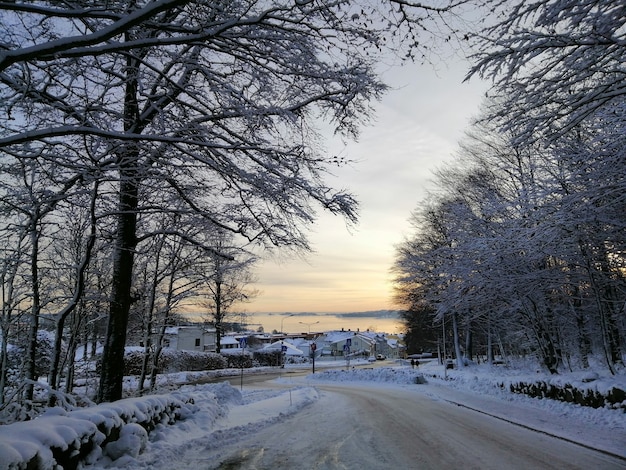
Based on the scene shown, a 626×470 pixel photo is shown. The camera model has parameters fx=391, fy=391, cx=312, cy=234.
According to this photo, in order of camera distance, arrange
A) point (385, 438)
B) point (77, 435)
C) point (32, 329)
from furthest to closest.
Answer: point (32, 329), point (385, 438), point (77, 435)

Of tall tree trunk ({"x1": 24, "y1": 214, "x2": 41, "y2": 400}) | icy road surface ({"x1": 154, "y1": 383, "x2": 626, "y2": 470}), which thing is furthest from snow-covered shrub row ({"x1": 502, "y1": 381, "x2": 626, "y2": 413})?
tall tree trunk ({"x1": 24, "y1": 214, "x2": 41, "y2": 400})

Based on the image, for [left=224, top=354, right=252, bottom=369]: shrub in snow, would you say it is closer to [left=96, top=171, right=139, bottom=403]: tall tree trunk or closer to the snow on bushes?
[left=96, top=171, right=139, bottom=403]: tall tree trunk

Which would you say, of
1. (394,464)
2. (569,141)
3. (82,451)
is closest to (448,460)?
(394,464)

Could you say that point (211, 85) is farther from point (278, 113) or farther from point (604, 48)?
point (604, 48)

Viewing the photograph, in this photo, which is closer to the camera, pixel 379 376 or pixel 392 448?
pixel 392 448

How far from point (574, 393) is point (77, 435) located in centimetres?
1305

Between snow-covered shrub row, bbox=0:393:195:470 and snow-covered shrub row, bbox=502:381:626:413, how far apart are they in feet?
35.5

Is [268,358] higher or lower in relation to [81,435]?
lower

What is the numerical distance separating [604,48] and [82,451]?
36.2ft

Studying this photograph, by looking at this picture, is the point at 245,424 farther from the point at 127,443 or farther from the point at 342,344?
the point at 342,344

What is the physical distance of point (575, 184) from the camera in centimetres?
1112

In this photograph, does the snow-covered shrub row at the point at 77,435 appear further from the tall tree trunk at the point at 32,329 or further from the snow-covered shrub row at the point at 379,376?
the snow-covered shrub row at the point at 379,376

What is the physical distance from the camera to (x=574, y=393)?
1173 cm

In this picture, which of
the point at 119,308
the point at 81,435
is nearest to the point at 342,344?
the point at 119,308
